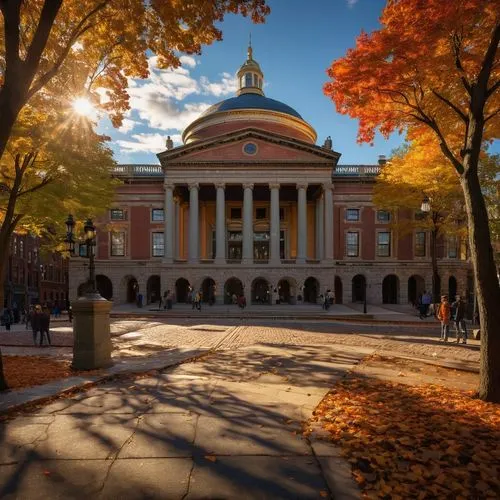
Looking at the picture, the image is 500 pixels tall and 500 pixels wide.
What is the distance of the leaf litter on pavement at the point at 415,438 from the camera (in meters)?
3.96

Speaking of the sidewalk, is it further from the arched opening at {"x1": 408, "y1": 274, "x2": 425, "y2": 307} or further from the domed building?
the arched opening at {"x1": 408, "y1": 274, "x2": 425, "y2": 307}

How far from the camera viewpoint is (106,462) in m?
4.38

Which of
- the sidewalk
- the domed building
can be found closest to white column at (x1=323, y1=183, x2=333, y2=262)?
the domed building

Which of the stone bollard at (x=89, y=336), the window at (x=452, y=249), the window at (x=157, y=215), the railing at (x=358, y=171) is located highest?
the railing at (x=358, y=171)

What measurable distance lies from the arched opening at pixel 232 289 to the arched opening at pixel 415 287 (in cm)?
2021

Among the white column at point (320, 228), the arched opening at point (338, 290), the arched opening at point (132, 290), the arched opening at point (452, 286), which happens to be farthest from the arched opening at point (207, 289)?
the arched opening at point (452, 286)

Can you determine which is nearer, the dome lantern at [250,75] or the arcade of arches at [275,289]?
the arcade of arches at [275,289]

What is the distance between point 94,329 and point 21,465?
580 centimetres

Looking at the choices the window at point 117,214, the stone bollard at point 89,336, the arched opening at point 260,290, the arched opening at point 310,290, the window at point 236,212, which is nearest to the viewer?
the stone bollard at point 89,336

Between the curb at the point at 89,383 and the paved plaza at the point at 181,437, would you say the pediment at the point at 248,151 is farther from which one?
the paved plaza at the point at 181,437

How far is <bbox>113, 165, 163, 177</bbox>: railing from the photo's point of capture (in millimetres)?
47594

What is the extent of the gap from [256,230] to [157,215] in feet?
39.7

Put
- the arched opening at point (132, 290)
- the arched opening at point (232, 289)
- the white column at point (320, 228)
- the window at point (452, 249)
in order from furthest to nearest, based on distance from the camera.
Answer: the arched opening at point (132, 290) → the window at point (452, 249) → the arched opening at point (232, 289) → the white column at point (320, 228)

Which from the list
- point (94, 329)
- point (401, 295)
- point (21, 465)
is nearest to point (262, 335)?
point (94, 329)
